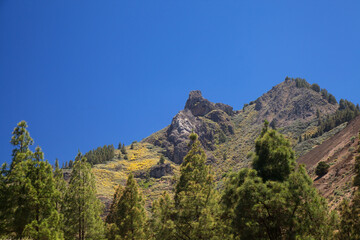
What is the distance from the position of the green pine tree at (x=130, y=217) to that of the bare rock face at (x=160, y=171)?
101 m

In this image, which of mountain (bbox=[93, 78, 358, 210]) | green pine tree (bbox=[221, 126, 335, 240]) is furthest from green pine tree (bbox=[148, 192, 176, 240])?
mountain (bbox=[93, 78, 358, 210])

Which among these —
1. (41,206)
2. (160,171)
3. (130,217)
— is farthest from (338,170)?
(160,171)

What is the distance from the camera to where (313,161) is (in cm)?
6259

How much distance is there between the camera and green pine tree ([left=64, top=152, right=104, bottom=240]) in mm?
24062

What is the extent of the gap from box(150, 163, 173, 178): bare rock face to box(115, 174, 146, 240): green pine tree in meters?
101

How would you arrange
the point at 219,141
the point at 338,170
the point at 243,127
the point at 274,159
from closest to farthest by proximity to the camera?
the point at 274,159
the point at 338,170
the point at 219,141
the point at 243,127

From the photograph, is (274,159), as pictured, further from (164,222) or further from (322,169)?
(322,169)

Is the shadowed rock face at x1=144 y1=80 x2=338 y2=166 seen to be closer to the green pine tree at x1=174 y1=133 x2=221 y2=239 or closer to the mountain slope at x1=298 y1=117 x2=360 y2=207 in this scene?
the mountain slope at x1=298 y1=117 x2=360 y2=207

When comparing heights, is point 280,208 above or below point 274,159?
below

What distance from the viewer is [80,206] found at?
952 inches

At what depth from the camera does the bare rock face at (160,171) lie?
127312 millimetres

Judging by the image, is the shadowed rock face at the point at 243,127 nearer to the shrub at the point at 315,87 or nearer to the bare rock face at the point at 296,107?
the bare rock face at the point at 296,107

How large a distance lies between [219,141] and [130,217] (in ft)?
534

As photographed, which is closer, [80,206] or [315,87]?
[80,206]
